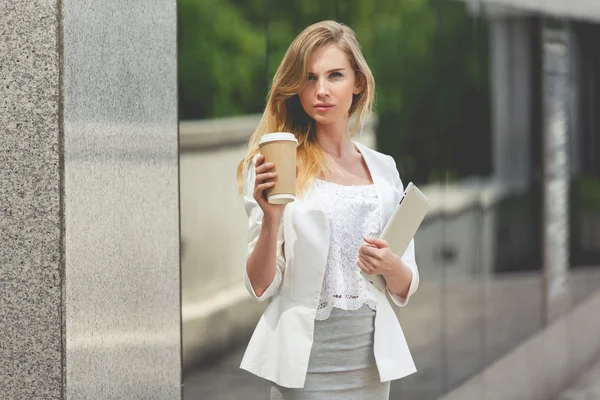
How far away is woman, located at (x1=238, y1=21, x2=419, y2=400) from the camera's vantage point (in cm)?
308

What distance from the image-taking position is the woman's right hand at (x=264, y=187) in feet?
9.23

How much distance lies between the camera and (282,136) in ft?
9.20

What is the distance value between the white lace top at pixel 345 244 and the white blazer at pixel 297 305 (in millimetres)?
35

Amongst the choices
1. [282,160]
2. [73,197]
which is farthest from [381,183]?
[73,197]

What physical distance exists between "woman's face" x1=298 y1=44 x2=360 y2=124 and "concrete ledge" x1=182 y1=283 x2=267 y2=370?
195 centimetres

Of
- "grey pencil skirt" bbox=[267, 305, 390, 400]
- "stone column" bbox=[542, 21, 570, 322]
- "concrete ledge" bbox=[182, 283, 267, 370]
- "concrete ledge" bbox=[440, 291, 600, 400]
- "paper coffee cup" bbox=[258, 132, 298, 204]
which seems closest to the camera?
"paper coffee cup" bbox=[258, 132, 298, 204]

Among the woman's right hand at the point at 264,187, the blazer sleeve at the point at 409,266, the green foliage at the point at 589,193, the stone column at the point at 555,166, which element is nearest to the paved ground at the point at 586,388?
the stone column at the point at 555,166

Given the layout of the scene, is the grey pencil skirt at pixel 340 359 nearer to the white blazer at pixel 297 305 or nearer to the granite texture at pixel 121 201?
the white blazer at pixel 297 305

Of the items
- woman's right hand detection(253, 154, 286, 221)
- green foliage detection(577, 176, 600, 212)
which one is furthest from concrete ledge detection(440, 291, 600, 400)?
woman's right hand detection(253, 154, 286, 221)

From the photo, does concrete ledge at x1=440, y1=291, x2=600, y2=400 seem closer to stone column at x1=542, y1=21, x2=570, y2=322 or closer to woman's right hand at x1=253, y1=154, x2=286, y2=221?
stone column at x1=542, y1=21, x2=570, y2=322

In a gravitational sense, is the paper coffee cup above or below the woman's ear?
below

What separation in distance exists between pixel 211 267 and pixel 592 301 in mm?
6964

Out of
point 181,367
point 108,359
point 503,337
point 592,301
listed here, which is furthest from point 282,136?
point 592,301

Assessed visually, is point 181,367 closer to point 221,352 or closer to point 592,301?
point 221,352
